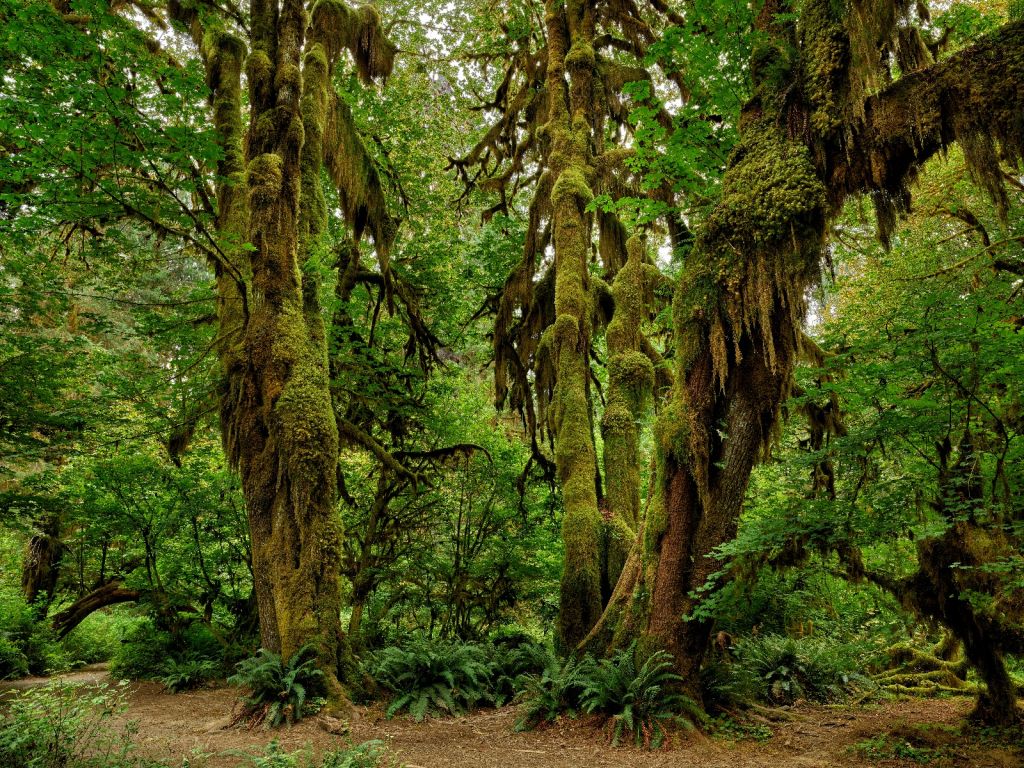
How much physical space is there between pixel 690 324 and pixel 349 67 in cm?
1155

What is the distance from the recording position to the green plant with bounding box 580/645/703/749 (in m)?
5.51

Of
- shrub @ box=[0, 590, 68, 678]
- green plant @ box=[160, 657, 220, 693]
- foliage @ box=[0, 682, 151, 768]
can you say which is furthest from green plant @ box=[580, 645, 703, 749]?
shrub @ box=[0, 590, 68, 678]

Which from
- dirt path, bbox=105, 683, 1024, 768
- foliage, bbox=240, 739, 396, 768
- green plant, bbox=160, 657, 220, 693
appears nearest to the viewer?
foliage, bbox=240, 739, 396, 768

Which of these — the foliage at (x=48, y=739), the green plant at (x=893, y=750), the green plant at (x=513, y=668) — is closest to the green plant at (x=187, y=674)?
the green plant at (x=513, y=668)

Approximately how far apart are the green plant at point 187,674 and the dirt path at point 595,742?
213cm

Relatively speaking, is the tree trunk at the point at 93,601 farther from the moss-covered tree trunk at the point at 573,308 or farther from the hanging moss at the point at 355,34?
the hanging moss at the point at 355,34

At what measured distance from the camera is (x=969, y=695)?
7668 mm

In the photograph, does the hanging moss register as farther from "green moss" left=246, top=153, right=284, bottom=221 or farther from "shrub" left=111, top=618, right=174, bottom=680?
"shrub" left=111, top=618, right=174, bottom=680

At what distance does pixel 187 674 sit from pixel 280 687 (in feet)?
14.3

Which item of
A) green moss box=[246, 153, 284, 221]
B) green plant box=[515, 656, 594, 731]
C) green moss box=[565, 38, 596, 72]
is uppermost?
green moss box=[565, 38, 596, 72]

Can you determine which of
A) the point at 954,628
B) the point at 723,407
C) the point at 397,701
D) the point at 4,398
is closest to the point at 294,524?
the point at 397,701

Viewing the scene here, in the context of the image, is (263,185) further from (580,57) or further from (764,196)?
(764,196)

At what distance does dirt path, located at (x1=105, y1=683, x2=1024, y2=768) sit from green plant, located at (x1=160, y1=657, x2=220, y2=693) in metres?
2.13

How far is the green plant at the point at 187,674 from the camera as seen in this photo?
9.41 meters
